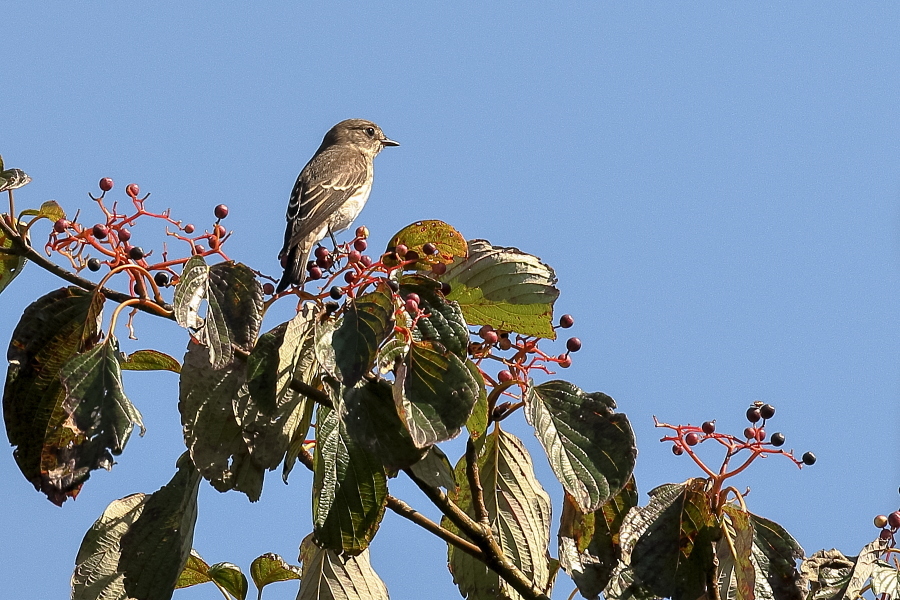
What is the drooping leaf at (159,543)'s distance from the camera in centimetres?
297

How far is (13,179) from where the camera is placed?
9.40 ft

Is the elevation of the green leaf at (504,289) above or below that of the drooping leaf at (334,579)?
above

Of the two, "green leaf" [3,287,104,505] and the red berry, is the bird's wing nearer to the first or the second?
"green leaf" [3,287,104,505]

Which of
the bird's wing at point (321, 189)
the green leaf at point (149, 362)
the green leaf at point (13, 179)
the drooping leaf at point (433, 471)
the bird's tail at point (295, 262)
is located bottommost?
the drooping leaf at point (433, 471)

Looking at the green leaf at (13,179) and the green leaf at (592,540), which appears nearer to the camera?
the green leaf at (13,179)

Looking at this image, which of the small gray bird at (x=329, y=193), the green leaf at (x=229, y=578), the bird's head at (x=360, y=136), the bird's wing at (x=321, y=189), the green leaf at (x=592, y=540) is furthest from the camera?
the bird's head at (x=360, y=136)

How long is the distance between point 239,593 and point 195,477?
70 centimetres

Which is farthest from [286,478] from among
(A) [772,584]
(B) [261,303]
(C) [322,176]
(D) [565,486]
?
(C) [322,176]

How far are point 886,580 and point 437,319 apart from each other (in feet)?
4.21

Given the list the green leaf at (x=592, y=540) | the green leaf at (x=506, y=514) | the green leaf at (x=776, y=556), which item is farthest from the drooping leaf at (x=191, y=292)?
the green leaf at (x=776, y=556)

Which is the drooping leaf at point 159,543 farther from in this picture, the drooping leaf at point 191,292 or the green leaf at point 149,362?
the drooping leaf at point 191,292

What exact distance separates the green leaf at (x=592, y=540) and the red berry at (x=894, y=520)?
69 centimetres

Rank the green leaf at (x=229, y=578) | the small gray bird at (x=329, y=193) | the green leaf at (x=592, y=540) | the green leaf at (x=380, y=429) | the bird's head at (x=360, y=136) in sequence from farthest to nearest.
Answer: the bird's head at (x=360, y=136) → the small gray bird at (x=329, y=193) → the green leaf at (x=229, y=578) → the green leaf at (x=592, y=540) → the green leaf at (x=380, y=429)

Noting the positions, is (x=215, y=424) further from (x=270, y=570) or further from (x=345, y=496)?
(x=270, y=570)
